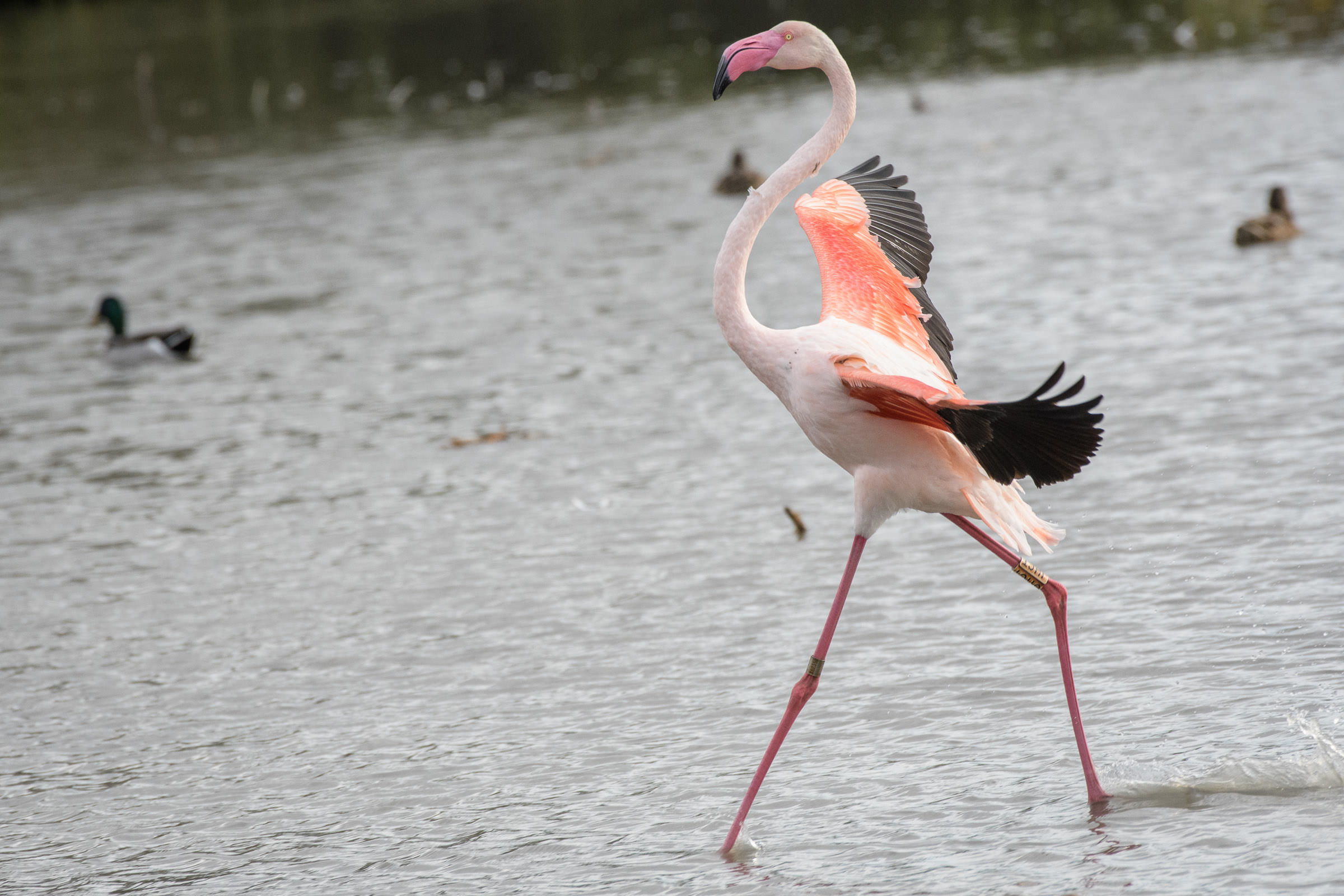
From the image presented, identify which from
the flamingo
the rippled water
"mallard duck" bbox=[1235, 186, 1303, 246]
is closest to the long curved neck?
the flamingo

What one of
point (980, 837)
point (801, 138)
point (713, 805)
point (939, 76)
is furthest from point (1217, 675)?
point (939, 76)

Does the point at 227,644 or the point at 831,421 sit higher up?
the point at 831,421

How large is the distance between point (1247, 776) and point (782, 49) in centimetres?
274

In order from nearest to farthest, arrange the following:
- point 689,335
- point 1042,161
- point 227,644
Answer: point 227,644
point 689,335
point 1042,161

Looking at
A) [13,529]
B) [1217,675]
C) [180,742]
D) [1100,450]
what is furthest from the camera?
[13,529]

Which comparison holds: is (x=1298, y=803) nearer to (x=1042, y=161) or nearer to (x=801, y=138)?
(x=1042, y=161)

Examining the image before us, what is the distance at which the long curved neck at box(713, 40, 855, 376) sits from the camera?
202 inches

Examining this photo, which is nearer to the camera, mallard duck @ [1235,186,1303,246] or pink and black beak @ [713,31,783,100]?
pink and black beak @ [713,31,783,100]

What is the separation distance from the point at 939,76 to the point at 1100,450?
17.8 m

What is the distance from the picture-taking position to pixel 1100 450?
879 centimetres

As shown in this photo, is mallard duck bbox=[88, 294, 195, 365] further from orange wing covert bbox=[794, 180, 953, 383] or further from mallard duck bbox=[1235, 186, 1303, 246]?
orange wing covert bbox=[794, 180, 953, 383]

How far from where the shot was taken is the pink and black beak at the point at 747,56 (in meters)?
4.86

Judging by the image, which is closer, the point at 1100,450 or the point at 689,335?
the point at 1100,450

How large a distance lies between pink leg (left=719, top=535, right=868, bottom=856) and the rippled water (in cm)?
13
